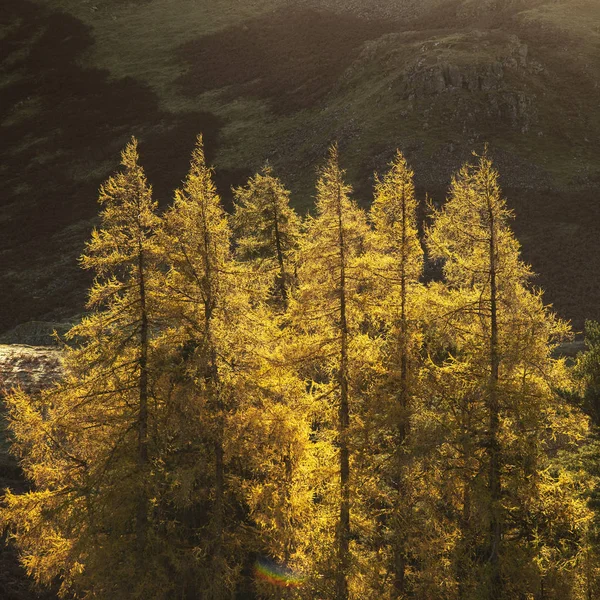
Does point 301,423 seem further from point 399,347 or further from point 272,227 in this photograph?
point 272,227

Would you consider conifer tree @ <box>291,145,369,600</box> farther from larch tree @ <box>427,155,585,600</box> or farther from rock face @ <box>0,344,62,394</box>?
rock face @ <box>0,344,62,394</box>

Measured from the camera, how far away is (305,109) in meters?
78.4

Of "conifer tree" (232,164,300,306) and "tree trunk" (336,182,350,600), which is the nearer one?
"tree trunk" (336,182,350,600)

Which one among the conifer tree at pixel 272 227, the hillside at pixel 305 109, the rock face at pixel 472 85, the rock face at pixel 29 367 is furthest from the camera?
the rock face at pixel 472 85

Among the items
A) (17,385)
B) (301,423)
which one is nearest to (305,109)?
(17,385)

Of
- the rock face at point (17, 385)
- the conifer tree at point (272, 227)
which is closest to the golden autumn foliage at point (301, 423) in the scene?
the rock face at point (17, 385)

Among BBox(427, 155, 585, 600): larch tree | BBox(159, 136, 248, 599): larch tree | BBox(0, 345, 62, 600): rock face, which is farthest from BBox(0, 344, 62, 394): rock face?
BBox(427, 155, 585, 600): larch tree

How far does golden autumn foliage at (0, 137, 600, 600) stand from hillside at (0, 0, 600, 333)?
90.9 ft

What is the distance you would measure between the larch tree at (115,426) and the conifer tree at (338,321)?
3.76m

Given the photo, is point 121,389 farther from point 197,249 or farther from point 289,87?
point 289,87

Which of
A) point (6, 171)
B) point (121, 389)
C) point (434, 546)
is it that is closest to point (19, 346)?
point (121, 389)

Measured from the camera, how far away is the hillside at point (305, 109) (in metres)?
52.2

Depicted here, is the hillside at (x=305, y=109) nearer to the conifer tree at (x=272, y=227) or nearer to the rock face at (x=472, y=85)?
the rock face at (x=472, y=85)

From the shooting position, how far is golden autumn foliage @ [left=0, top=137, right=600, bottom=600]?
1114 centimetres
